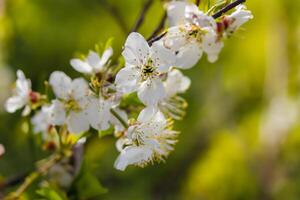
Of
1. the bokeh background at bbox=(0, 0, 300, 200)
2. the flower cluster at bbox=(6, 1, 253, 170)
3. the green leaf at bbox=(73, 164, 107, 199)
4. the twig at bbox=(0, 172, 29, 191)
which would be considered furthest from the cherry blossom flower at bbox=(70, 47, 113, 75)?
the bokeh background at bbox=(0, 0, 300, 200)

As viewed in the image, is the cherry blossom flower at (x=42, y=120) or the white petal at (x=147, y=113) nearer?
the white petal at (x=147, y=113)

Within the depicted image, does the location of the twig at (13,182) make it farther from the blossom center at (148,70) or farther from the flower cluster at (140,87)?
the blossom center at (148,70)

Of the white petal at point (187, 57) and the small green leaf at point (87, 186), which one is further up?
the white petal at point (187, 57)

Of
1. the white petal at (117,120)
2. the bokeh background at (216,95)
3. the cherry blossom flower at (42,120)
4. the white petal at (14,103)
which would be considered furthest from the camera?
the bokeh background at (216,95)

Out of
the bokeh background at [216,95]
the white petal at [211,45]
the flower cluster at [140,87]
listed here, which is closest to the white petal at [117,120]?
the flower cluster at [140,87]

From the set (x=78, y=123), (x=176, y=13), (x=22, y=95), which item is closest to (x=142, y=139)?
(x=78, y=123)

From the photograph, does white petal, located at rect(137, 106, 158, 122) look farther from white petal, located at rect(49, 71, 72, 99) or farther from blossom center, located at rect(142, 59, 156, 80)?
white petal, located at rect(49, 71, 72, 99)
